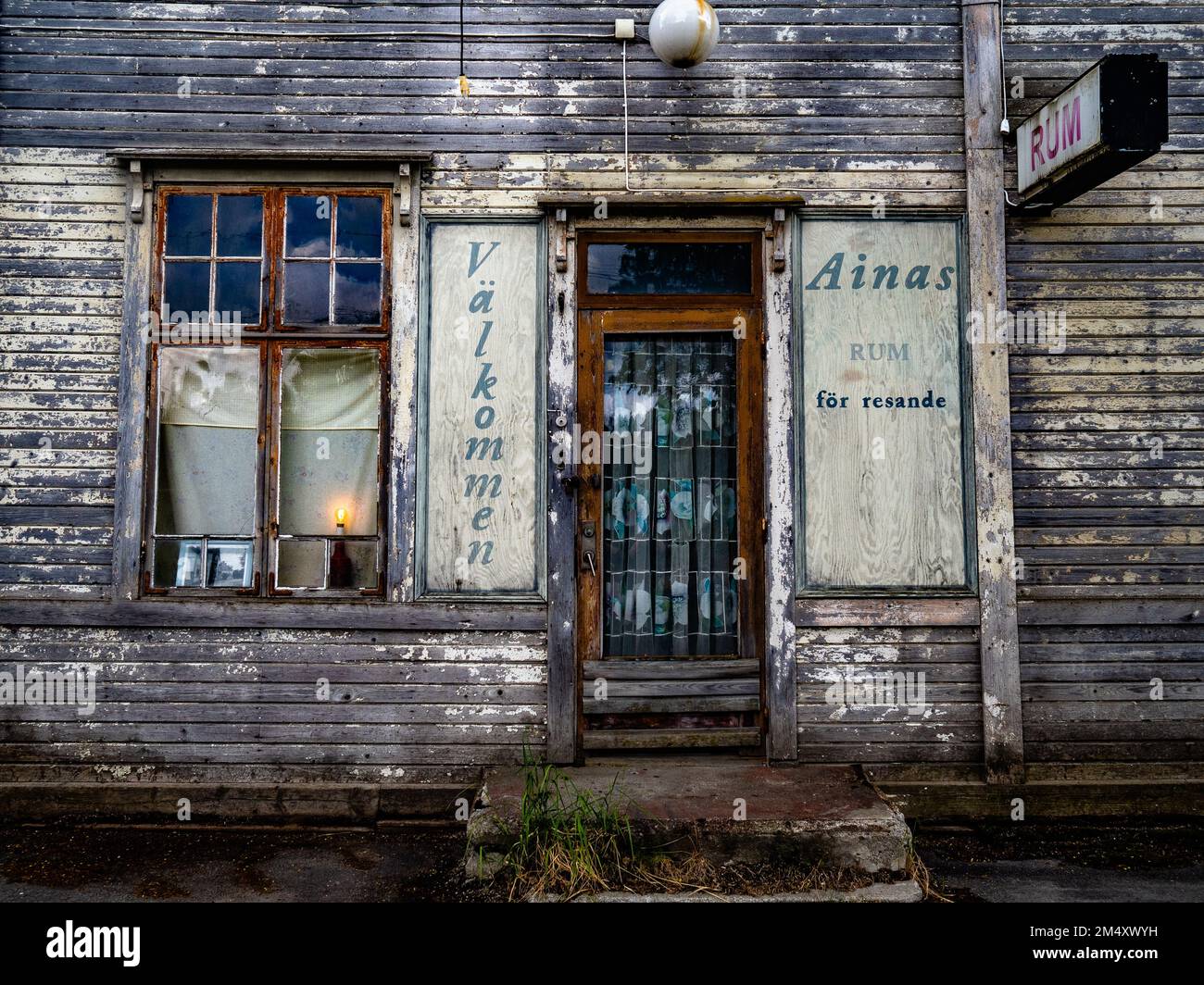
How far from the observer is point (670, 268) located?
→ 502 cm

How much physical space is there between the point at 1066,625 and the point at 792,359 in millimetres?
2106

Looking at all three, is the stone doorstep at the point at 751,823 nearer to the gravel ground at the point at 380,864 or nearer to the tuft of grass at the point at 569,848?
the tuft of grass at the point at 569,848

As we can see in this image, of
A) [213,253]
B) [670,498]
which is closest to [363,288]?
[213,253]

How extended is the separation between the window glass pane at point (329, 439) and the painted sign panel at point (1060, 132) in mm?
3708

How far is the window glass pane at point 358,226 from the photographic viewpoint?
498 centimetres

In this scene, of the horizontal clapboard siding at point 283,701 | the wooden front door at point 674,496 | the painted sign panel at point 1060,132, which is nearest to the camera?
the painted sign panel at point 1060,132

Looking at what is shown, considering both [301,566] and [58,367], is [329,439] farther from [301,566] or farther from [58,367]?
[58,367]

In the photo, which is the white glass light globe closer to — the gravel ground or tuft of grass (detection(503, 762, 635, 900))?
tuft of grass (detection(503, 762, 635, 900))

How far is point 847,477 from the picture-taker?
4.95 m

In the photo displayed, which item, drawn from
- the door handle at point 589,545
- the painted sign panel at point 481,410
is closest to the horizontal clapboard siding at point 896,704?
the door handle at point 589,545

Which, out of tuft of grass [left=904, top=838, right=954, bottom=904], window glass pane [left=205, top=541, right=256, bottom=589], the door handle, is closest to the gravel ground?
tuft of grass [left=904, top=838, right=954, bottom=904]

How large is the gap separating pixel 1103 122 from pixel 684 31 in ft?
6.80

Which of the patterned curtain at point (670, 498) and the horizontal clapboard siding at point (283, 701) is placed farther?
the patterned curtain at point (670, 498)
